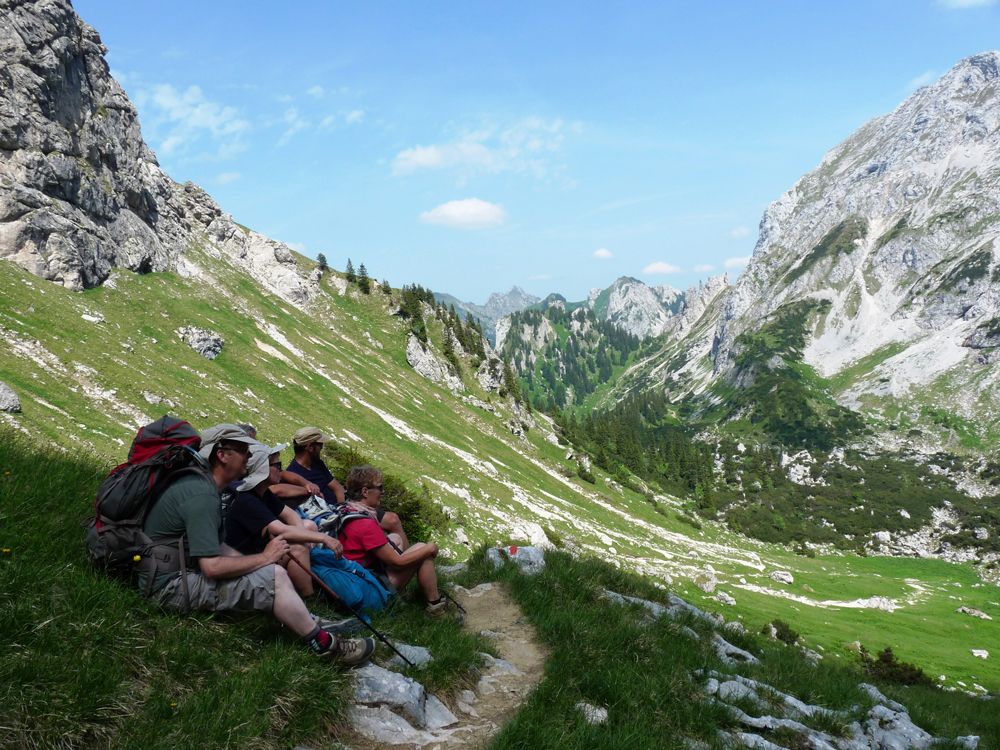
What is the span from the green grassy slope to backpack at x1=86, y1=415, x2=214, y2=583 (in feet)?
3.72

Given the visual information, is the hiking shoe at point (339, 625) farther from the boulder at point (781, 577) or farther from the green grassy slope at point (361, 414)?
the boulder at point (781, 577)

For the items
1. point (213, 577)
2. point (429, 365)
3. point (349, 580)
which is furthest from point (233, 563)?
point (429, 365)

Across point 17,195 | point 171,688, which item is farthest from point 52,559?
point 17,195

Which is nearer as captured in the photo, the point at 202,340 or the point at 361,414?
the point at 202,340

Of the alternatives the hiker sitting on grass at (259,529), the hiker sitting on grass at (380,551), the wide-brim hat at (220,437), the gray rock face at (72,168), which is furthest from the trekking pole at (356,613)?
the gray rock face at (72,168)

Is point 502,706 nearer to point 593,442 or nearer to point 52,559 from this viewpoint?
point 52,559

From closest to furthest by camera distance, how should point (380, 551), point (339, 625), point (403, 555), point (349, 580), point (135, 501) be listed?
1. point (135, 501)
2. point (339, 625)
3. point (349, 580)
4. point (380, 551)
5. point (403, 555)

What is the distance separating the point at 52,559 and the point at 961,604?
467 feet

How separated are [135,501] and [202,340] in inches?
2315

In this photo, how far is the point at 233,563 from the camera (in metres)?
6.41

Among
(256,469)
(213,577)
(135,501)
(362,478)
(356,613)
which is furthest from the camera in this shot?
(362,478)

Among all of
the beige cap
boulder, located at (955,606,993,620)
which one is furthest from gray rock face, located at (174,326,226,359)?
boulder, located at (955,606,993,620)

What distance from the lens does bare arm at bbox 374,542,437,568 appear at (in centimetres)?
952

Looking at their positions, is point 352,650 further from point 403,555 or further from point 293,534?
point 403,555
